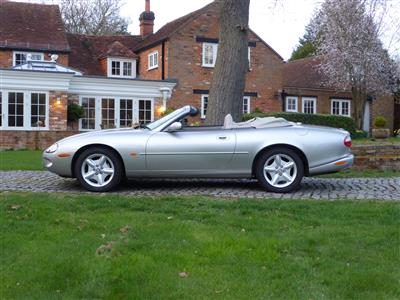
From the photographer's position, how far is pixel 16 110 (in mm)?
23984

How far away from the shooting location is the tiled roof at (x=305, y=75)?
3394 centimetres

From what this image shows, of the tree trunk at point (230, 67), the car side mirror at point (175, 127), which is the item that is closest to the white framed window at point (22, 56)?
the tree trunk at point (230, 67)

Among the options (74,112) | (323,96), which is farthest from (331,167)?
(323,96)

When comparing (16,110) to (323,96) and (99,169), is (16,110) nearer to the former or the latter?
(99,169)

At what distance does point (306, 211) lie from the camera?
641 cm

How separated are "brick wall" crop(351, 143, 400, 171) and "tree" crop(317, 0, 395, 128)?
744 inches

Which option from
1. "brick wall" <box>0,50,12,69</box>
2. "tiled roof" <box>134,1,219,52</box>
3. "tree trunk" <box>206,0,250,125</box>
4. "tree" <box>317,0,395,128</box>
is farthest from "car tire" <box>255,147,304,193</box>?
"tree" <box>317,0,395,128</box>

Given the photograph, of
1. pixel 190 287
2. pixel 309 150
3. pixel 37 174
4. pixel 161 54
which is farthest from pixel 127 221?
pixel 161 54

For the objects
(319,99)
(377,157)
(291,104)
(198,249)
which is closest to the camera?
(198,249)

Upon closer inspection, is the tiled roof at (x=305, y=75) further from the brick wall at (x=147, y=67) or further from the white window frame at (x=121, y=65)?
the white window frame at (x=121, y=65)

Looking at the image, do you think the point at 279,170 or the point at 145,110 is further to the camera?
the point at 145,110

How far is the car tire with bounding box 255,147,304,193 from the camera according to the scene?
7.95 m

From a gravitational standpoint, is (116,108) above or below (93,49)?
below

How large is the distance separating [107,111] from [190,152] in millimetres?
19190
